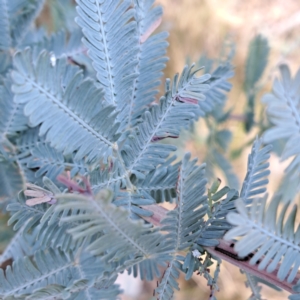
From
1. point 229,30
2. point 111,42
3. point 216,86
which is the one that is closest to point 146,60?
point 111,42

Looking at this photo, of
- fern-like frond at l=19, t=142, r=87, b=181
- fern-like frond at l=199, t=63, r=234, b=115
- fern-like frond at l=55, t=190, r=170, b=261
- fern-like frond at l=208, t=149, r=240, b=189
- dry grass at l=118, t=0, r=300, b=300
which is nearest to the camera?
fern-like frond at l=55, t=190, r=170, b=261

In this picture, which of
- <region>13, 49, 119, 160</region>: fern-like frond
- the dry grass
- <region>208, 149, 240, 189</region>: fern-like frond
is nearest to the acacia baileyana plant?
<region>13, 49, 119, 160</region>: fern-like frond

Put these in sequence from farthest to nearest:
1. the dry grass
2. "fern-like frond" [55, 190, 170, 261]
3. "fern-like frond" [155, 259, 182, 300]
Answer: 1. the dry grass
2. "fern-like frond" [155, 259, 182, 300]
3. "fern-like frond" [55, 190, 170, 261]

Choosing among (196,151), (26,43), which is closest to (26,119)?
(26,43)

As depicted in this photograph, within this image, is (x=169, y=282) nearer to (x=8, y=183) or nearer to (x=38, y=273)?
(x=38, y=273)

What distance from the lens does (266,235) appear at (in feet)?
0.97

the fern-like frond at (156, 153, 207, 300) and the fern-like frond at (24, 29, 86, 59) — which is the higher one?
the fern-like frond at (24, 29, 86, 59)

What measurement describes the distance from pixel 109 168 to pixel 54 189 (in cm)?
6

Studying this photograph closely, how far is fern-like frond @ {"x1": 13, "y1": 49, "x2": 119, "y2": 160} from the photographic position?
0.28 meters

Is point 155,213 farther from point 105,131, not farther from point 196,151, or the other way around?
point 196,151

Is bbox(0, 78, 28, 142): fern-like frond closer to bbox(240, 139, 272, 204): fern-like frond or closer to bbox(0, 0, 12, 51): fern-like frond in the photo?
bbox(0, 0, 12, 51): fern-like frond

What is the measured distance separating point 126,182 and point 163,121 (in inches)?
3.2

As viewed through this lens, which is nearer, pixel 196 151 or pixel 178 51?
pixel 196 151

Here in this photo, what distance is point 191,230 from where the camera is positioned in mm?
370
